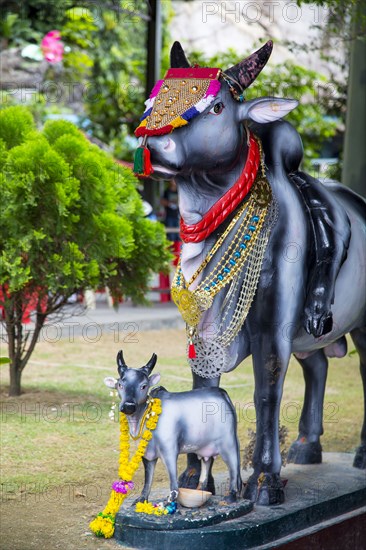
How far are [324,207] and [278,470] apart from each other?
120cm

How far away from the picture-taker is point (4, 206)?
21.3 feet

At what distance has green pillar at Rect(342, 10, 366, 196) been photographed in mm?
8078

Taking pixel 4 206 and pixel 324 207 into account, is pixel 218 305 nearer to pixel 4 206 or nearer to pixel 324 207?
pixel 324 207

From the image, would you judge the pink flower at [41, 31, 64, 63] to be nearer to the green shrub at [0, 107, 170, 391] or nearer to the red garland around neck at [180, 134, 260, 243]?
the green shrub at [0, 107, 170, 391]

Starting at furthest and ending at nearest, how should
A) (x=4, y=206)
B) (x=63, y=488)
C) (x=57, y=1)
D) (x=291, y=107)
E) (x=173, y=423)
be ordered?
(x=57, y=1)
(x=4, y=206)
(x=63, y=488)
(x=291, y=107)
(x=173, y=423)

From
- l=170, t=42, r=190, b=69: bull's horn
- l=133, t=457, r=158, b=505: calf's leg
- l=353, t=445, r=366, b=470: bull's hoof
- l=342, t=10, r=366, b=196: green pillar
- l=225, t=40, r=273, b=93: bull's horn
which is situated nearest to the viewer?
l=133, t=457, r=158, b=505: calf's leg

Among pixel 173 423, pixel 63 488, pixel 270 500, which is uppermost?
pixel 173 423

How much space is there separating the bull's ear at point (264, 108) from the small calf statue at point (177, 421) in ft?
3.67

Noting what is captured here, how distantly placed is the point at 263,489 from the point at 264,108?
1.62 meters

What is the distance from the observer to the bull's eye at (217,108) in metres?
3.86

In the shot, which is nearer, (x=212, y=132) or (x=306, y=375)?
(x=212, y=132)

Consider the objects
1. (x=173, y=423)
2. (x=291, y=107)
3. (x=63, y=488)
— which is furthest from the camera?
(x=63, y=488)

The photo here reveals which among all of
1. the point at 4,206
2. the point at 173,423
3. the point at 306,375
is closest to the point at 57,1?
the point at 4,206

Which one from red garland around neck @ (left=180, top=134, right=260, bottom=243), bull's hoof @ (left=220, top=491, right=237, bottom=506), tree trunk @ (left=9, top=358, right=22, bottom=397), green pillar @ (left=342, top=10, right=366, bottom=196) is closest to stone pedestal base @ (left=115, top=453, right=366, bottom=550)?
bull's hoof @ (left=220, top=491, right=237, bottom=506)
